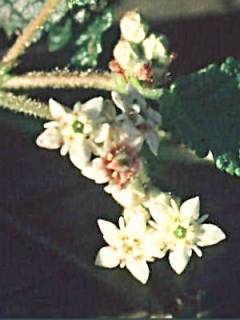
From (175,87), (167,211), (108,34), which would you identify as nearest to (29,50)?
(108,34)

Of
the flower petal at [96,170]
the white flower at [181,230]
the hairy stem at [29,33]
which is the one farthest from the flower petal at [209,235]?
the hairy stem at [29,33]

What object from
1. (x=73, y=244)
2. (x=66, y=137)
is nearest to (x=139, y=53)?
(x=66, y=137)

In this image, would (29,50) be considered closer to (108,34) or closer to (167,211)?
(108,34)

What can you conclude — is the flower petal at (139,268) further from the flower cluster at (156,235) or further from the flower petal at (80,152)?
the flower petal at (80,152)

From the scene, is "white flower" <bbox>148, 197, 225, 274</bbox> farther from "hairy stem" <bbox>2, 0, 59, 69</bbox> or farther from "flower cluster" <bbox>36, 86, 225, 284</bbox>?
"hairy stem" <bbox>2, 0, 59, 69</bbox>

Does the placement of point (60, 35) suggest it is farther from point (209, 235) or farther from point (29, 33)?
point (209, 235)

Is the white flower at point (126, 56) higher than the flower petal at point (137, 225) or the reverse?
higher
